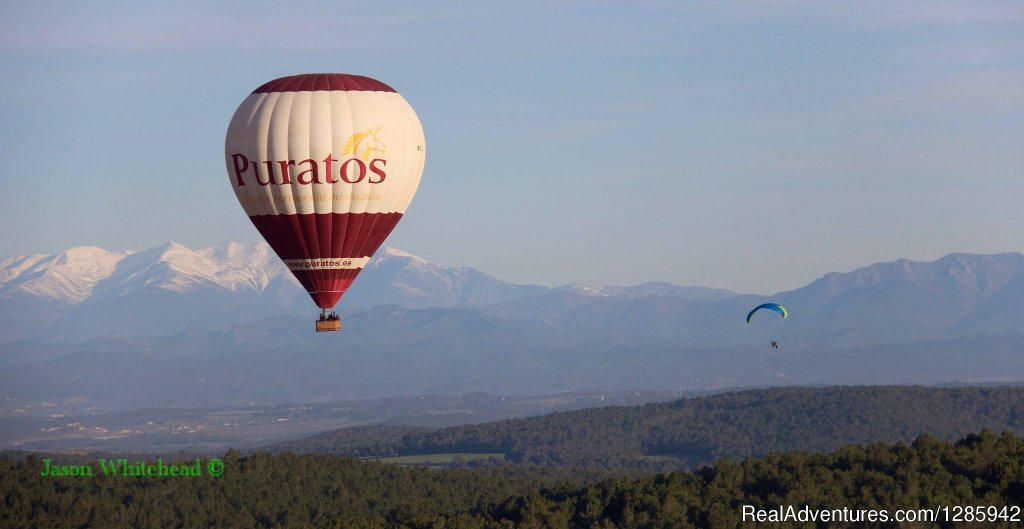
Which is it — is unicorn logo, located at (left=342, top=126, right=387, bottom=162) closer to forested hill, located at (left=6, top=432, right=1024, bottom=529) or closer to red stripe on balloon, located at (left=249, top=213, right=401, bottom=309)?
red stripe on balloon, located at (left=249, top=213, right=401, bottom=309)

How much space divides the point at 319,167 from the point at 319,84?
452 centimetres

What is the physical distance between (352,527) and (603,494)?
2184 cm

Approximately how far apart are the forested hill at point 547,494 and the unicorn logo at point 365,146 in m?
40.0

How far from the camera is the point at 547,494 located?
480 ft

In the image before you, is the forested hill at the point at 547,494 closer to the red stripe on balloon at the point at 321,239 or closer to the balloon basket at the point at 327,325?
the red stripe on balloon at the point at 321,239

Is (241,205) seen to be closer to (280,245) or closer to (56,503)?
(280,245)

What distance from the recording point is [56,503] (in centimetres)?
16212

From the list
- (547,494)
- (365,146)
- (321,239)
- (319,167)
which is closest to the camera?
(319,167)

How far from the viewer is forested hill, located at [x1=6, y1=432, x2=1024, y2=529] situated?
4375 inches

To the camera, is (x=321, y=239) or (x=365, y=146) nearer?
(x=321, y=239)

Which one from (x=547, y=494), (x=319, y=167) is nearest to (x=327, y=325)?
(x=319, y=167)

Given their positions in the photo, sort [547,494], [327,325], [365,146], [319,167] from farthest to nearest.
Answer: [547,494] → [365,146] → [319,167] → [327,325]

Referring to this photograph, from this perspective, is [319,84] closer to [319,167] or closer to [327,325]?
[319,167]

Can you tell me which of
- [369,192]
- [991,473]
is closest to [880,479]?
[991,473]
